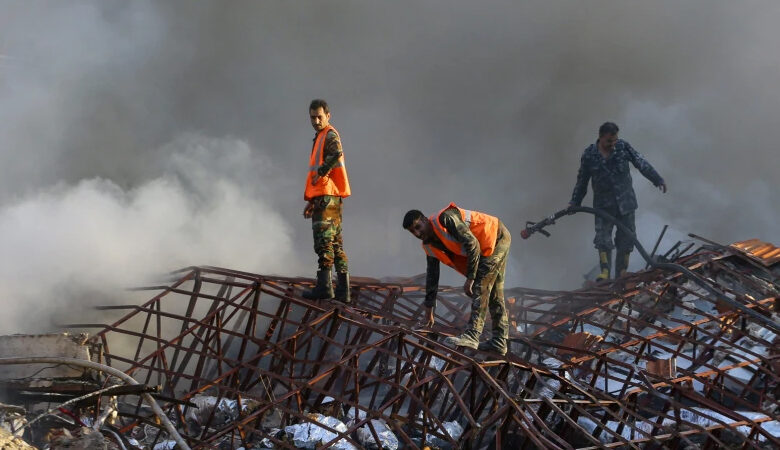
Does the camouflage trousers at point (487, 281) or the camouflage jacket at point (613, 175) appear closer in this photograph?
the camouflage trousers at point (487, 281)

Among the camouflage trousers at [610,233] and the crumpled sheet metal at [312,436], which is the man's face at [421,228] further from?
the camouflage trousers at [610,233]

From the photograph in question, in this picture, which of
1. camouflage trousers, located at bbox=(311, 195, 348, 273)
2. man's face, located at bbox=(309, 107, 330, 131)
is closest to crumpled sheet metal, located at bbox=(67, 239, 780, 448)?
camouflage trousers, located at bbox=(311, 195, 348, 273)

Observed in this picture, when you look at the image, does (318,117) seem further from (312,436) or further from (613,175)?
(613,175)

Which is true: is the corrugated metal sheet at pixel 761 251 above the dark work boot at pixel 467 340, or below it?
above

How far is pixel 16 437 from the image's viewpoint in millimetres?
4664

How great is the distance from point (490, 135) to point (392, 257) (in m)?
3.87

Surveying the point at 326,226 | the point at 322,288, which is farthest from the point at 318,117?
the point at 322,288

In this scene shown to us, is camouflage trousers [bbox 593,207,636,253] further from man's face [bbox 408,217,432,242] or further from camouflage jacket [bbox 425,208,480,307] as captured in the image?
man's face [bbox 408,217,432,242]

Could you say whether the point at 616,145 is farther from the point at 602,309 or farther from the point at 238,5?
the point at 238,5

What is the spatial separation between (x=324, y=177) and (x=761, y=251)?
240 inches

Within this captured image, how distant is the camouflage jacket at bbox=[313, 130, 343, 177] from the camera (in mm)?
7547

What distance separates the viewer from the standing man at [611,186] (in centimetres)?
1091

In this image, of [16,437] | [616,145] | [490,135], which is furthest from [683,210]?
[16,437]

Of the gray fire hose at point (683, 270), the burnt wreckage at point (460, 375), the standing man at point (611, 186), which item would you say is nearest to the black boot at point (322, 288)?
the burnt wreckage at point (460, 375)
